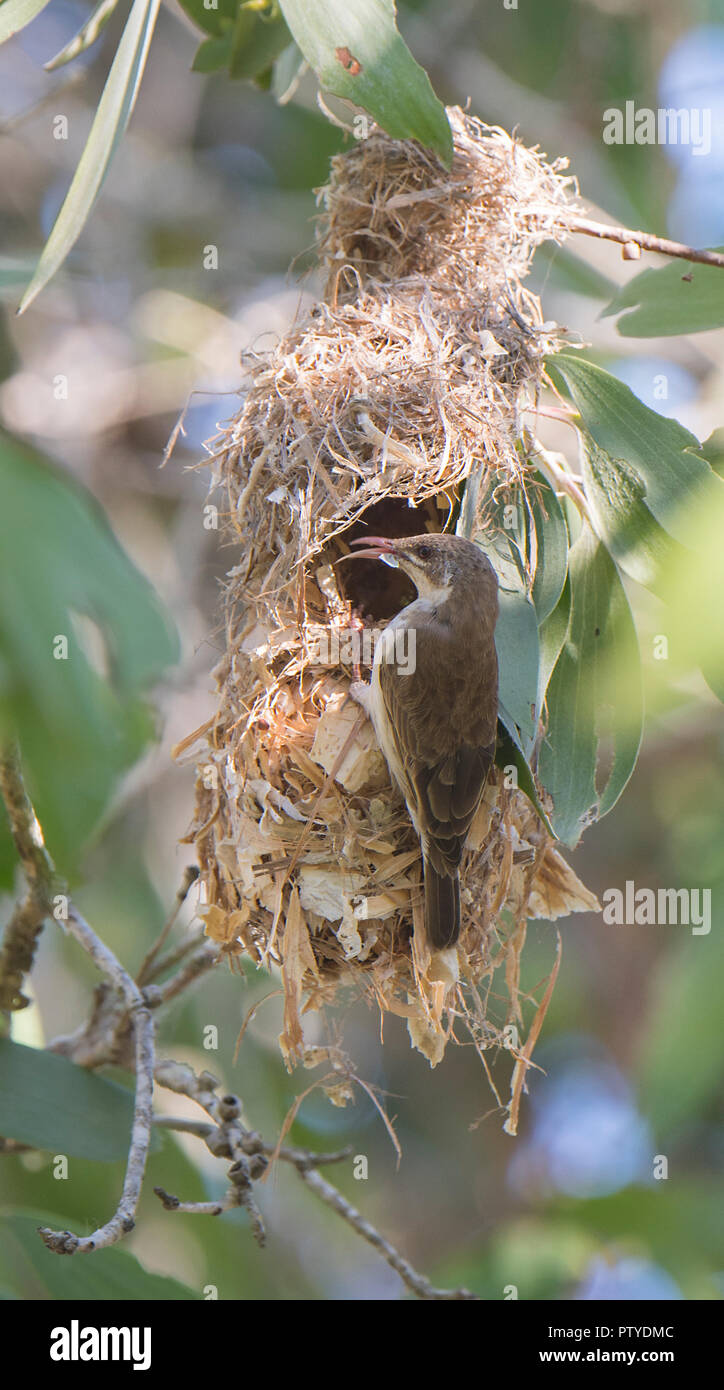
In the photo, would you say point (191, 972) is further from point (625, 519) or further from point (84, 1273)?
point (625, 519)

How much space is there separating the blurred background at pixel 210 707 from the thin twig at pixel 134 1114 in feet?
6.37

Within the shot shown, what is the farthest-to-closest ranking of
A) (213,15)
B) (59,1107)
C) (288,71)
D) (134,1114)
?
(213,15) < (288,71) < (59,1107) < (134,1114)

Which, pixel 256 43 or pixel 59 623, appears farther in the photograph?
pixel 256 43

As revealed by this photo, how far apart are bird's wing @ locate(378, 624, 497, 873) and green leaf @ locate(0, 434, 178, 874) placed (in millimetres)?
1325

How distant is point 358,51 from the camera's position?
2582 mm

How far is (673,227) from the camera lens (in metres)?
7.21

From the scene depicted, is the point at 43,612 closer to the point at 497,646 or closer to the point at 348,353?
the point at 497,646

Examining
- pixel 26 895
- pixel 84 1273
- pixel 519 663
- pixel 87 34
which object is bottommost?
pixel 84 1273

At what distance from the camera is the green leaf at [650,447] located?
2916 mm

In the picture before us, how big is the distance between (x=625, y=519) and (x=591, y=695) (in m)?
0.44

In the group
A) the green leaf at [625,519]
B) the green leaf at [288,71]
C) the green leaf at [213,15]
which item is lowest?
the green leaf at [625,519]

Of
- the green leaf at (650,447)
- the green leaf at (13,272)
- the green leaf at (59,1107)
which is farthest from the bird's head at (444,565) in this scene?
the green leaf at (59,1107)

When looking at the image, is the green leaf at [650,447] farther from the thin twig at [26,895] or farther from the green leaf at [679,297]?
the thin twig at [26,895]

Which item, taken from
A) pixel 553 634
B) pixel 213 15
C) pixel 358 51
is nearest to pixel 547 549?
pixel 553 634
